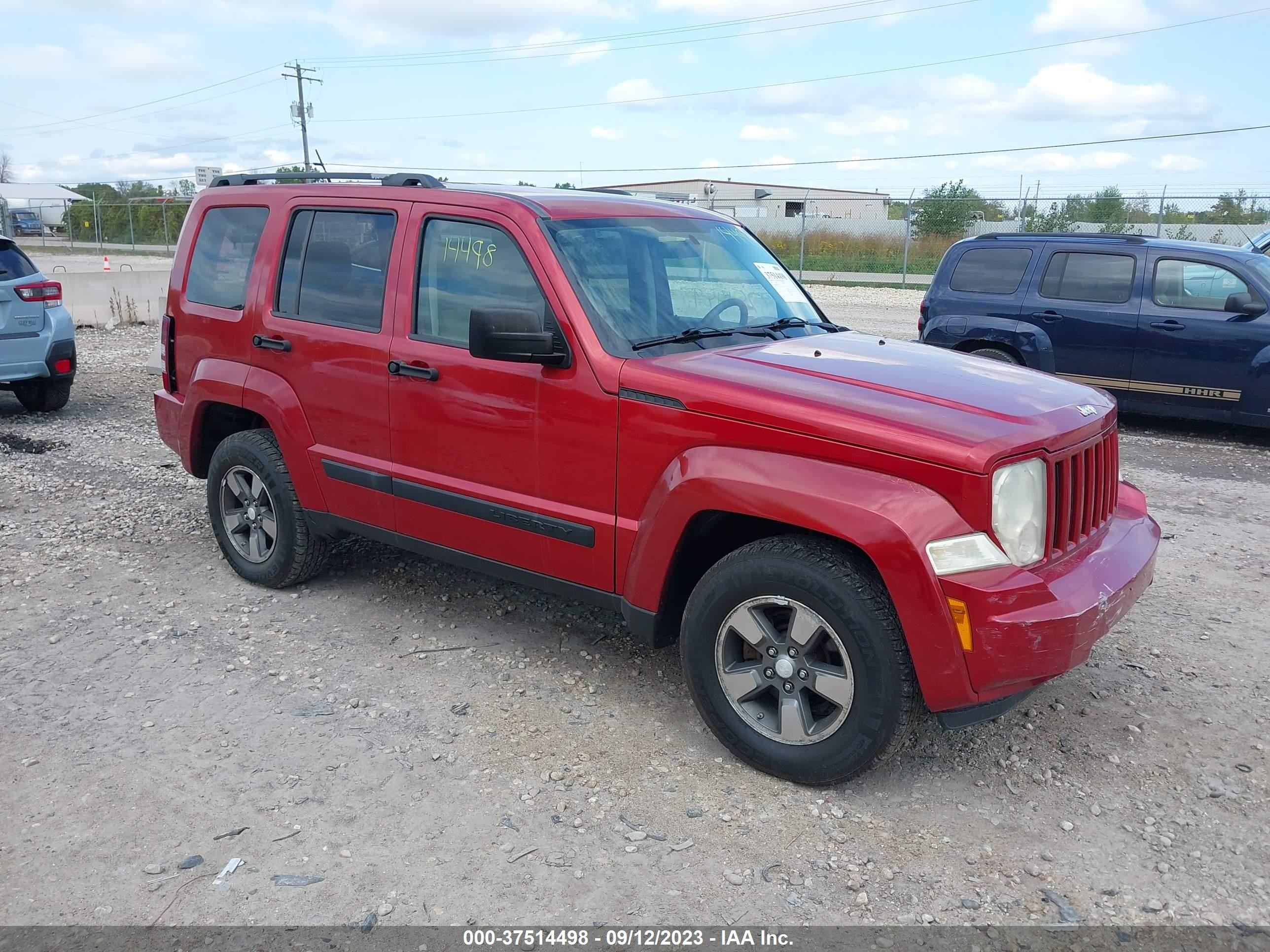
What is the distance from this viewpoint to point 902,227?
32.5 meters

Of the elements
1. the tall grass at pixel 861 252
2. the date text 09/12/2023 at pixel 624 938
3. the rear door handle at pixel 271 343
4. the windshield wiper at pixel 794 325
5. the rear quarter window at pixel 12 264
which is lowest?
the date text 09/12/2023 at pixel 624 938

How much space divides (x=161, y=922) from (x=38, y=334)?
26.5 feet

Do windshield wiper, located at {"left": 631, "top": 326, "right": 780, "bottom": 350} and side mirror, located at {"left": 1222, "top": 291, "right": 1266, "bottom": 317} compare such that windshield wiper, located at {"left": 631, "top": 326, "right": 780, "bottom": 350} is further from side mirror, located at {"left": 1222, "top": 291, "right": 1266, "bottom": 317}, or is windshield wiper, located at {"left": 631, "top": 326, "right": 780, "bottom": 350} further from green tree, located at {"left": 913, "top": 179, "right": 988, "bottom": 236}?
green tree, located at {"left": 913, "top": 179, "right": 988, "bottom": 236}

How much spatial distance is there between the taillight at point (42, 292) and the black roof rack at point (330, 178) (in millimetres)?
4643

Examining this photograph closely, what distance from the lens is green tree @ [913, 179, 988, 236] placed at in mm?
28141

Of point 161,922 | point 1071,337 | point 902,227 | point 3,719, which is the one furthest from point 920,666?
point 902,227

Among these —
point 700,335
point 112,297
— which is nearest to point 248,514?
point 700,335

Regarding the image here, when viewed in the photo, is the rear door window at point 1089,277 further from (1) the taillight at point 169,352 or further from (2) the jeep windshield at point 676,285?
(1) the taillight at point 169,352

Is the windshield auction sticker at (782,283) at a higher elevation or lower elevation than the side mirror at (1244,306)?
higher

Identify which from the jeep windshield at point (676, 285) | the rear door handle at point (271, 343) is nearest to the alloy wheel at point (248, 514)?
the rear door handle at point (271, 343)

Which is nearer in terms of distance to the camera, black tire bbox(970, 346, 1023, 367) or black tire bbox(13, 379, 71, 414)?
black tire bbox(970, 346, 1023, 367)

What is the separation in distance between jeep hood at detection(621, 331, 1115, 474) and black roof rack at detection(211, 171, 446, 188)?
154 centimetres

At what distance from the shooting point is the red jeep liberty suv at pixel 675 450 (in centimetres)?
304

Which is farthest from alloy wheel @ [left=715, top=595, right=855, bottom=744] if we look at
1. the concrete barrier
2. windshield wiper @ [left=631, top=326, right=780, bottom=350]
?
the concrete barrier
